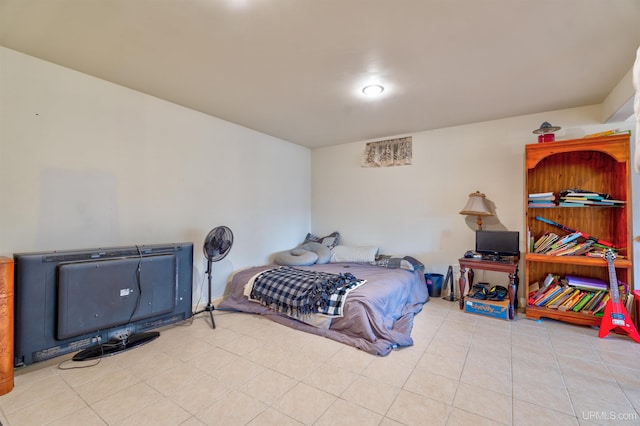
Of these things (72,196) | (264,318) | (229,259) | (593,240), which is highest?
(72,196)

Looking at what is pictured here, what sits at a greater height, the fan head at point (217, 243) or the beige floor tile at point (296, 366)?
the fan head at point (217, 243)

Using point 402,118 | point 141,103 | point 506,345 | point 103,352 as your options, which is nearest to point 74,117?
point 141,103

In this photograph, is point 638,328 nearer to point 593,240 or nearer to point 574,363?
point 593,240

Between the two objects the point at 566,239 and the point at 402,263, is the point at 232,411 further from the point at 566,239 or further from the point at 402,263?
the point at 566,239

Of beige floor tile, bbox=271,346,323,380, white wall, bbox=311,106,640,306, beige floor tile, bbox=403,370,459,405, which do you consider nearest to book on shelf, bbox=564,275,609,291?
white wall, bbox=311,106,640,306

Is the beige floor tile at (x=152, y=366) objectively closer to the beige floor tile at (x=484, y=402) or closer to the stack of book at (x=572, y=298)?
the beige floor tile at (x=484, y=402)

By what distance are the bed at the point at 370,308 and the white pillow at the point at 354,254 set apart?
38cm

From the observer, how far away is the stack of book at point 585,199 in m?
2.80

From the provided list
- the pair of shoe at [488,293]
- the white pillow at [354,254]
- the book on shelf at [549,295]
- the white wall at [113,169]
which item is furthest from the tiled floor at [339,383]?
the white pillow at [354,254]

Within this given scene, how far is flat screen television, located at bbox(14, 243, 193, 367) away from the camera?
1.95 metres

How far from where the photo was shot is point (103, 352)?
228 centimetres

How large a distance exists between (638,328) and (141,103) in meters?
5.29

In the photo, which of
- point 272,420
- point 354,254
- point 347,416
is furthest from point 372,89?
point 272,420

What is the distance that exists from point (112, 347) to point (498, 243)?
4.11 m
